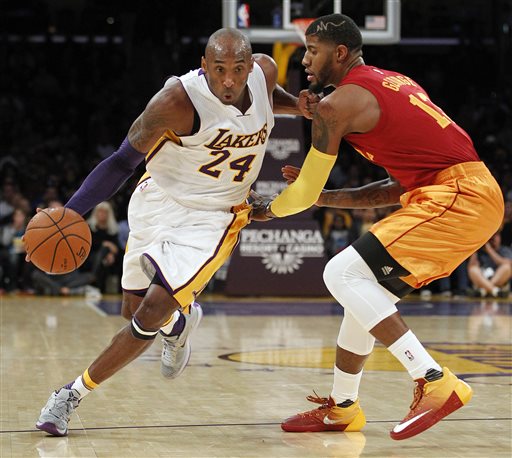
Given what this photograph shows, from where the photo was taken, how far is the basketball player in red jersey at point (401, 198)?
13.6ft

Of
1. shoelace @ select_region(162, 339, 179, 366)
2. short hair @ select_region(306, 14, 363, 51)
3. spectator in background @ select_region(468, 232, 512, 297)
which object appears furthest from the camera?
spectator in background @ select_region(468, 232, 512, 297)

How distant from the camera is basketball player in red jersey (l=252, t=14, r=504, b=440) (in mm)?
4152

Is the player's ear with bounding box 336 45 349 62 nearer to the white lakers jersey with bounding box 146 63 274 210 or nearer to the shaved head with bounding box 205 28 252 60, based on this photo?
the shaved head with bounding box 205 28 252 60

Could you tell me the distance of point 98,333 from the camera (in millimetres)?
8188

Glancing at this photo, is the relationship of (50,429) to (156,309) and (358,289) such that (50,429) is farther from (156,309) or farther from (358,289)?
(358,289)

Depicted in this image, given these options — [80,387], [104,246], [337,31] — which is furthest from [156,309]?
[104,246]

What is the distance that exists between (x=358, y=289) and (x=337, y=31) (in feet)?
3.69

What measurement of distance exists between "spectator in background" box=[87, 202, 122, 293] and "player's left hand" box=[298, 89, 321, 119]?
7.84 meters

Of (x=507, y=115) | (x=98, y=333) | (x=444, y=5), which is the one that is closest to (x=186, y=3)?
(x=444, y=5)

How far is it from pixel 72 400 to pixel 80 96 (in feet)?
51.4

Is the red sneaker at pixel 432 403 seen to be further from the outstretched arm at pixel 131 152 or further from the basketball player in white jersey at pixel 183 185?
the outstretched arm at pixel 131 152

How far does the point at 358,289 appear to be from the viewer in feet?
13.7

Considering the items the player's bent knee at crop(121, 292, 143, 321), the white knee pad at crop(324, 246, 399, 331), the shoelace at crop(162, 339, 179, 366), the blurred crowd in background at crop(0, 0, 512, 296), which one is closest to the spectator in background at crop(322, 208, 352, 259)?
the blurred crowd in background at crop(0, 0, 512, 296)

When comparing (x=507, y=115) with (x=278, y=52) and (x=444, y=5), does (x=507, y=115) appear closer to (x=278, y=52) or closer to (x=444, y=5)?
(x=444, y=5)
